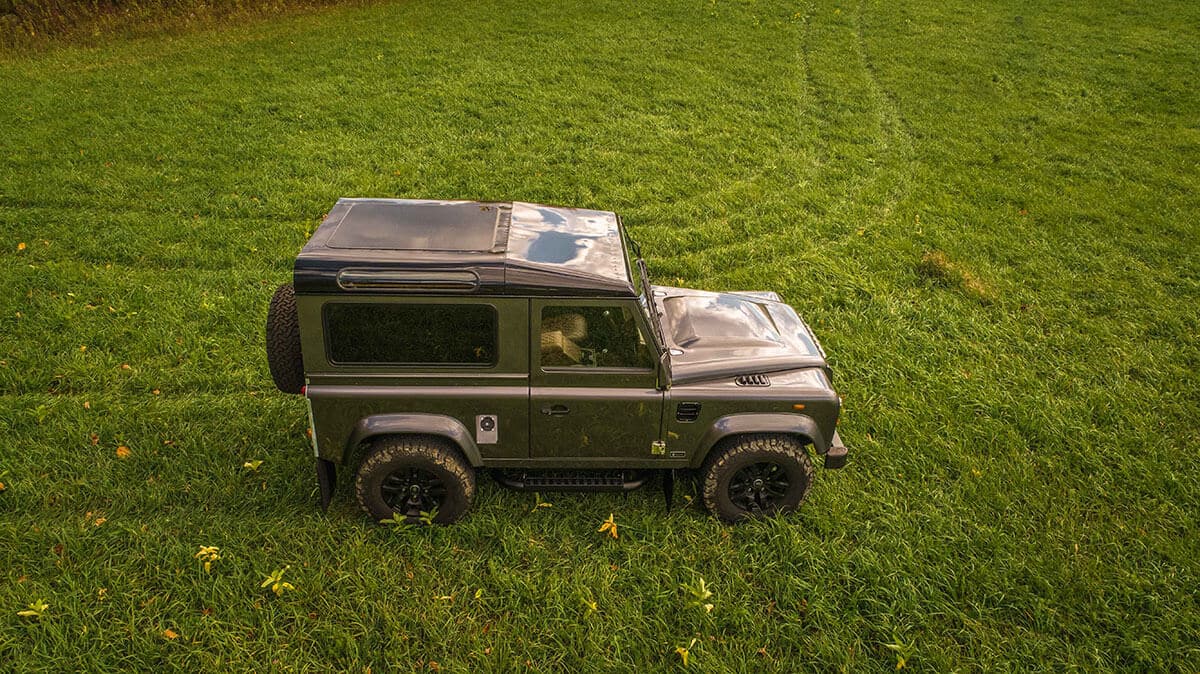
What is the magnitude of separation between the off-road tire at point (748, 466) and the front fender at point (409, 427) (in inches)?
65.0

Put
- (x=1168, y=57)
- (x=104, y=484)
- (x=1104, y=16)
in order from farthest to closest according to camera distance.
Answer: (x=1104, y=16)
(x=1168, y=57)
(x=104, y=484)

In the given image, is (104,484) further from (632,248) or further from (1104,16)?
(1104,16)

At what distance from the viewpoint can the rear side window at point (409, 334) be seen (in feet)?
15.0

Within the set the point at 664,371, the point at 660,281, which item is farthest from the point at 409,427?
the point at 660,281

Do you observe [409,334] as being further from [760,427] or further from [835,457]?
[835,457]

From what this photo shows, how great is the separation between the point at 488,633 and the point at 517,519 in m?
0.93

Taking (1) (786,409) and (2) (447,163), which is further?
(2) (447,163)

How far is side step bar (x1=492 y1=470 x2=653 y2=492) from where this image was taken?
5242 mm

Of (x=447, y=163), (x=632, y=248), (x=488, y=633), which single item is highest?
(x=632, y=248)

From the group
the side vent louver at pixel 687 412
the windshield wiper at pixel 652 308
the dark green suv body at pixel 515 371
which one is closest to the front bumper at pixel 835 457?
the dark green suv body at pixel 515 371

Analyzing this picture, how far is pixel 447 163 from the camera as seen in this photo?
36.9 feet

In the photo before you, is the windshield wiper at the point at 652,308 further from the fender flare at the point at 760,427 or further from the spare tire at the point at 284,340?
the spare tire at the point at 284,340

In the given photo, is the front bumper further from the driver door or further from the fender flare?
the driver door

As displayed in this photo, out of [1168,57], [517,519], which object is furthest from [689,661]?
[1168,57]
